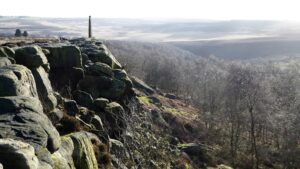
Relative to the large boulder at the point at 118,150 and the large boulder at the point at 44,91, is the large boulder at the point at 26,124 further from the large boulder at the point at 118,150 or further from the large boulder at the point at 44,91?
the large boulder at the point at 118,150

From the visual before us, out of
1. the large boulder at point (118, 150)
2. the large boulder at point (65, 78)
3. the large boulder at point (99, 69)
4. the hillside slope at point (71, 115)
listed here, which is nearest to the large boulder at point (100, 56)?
the hillside slope at point (71, 115)

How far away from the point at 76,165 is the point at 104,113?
1420 centimetres

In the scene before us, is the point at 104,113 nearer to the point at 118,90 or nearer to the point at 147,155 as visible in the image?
the point at 118,90

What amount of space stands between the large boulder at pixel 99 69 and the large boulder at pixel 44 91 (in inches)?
495

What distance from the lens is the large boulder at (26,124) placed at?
18.9m

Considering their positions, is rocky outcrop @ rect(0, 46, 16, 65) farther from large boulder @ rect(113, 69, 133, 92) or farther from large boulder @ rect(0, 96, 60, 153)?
large boulder @ rect(113, 69, 133, 92)

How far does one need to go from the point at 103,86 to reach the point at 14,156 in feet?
93.9

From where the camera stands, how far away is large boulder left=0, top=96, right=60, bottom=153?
18.9m

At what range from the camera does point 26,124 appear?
65.2 feet

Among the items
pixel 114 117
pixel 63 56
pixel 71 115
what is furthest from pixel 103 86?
pixel 71 115

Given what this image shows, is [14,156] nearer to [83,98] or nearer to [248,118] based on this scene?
[83,98]

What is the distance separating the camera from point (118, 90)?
149 feet

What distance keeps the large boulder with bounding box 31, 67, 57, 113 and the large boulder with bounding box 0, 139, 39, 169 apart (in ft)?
42.1

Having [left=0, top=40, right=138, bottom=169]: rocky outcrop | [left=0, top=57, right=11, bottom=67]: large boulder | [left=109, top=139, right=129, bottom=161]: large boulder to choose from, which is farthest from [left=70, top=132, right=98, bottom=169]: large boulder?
[left=0, top=57, right=11, bottom=67]: large boulder
